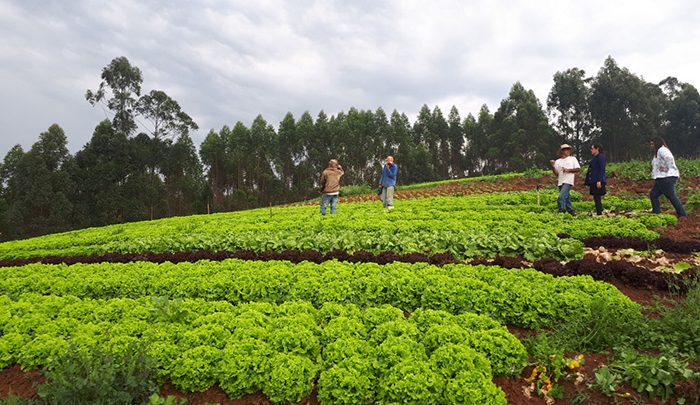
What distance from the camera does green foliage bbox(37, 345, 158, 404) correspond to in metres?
3.37

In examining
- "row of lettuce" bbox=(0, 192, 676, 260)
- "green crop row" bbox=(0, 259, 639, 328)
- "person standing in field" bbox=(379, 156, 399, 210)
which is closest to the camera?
"green crop row" bbox=(0, 259, 639, 328)

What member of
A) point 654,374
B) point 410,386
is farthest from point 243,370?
point 654,374

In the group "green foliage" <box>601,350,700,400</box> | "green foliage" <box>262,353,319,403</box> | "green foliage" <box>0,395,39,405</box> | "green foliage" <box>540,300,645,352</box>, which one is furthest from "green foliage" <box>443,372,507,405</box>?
"green foliage" <box>0,395,39,405</box>

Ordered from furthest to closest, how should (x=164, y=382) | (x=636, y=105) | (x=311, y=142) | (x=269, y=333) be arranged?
(x=311, y=142) → (x=636, y=105) → (x=269, y=333) → (x=164, y=382)

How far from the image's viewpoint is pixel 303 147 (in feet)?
194

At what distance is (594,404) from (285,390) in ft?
9.61

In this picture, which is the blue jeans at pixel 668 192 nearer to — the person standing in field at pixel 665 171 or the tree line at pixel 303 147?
the person standing in field at pixel 665 171

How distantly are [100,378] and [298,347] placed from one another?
6.29 ft

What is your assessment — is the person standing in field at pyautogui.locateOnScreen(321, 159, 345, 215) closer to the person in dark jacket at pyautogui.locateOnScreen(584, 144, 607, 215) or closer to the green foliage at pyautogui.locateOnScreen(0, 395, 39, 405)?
the person in dark jacket at pyautogui.locateOnScreen(584, 144, 607, 215)

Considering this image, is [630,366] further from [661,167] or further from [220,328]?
[661,167]

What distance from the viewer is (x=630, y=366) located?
365 centimetres

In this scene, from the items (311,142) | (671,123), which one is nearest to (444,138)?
(311,142)

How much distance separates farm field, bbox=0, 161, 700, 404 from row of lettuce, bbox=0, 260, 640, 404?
21 millimetres

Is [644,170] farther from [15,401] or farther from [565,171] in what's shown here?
[15,401]
